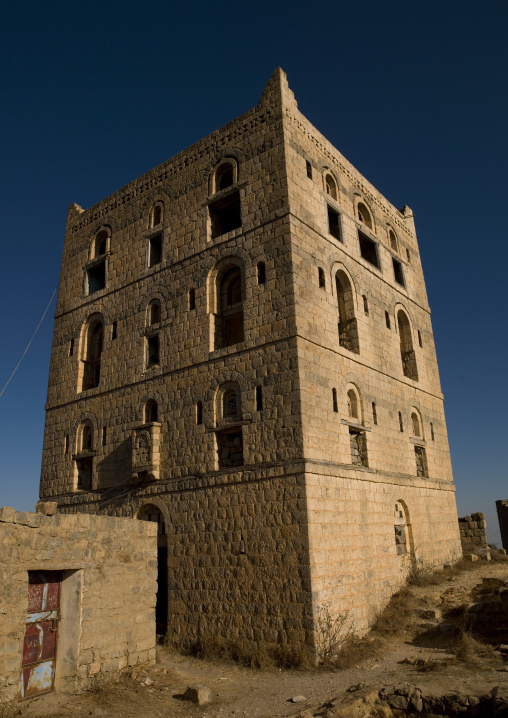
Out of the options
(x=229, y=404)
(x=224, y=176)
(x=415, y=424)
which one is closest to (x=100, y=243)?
(x=224, y=176)

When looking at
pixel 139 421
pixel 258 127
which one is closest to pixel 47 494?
pixel 139 421

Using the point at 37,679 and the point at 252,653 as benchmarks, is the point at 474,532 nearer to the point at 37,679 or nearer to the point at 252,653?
the point at 252,653

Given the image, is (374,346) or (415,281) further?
(415,281)

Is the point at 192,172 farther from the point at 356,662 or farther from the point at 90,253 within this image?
the point at 356,662

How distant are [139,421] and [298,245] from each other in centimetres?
675

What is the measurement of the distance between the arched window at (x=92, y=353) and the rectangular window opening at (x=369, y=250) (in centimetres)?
939

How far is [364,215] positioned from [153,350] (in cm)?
881

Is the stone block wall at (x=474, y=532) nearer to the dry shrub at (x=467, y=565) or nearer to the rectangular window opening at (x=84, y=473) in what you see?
the dry shrub at (x=467, y=565)

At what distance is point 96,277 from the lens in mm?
20391

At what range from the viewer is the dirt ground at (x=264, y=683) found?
347 inches

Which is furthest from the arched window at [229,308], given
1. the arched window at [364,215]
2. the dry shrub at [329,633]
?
the dry shrub at [329,633]

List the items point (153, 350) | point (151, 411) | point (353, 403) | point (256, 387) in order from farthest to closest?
point (153, 350), point (151, 411), point (353, 403), point (256, 387)

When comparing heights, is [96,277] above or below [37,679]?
above

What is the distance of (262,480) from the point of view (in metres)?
12.8
